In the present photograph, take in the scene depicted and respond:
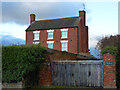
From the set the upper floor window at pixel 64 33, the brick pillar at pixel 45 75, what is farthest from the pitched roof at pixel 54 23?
the brick pillar at pixel 45 75

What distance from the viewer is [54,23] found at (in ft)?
112

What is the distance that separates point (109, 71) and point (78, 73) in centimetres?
244

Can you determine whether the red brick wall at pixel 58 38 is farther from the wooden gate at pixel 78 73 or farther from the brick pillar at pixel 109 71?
the brick pillar at pixel 109 71

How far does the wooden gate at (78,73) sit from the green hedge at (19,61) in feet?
5.82

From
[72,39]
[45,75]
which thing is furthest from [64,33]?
[45,75]

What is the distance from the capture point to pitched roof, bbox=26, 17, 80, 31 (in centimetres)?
3158

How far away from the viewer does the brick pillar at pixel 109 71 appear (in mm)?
11500

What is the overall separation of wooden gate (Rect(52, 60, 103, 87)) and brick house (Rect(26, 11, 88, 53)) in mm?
16751

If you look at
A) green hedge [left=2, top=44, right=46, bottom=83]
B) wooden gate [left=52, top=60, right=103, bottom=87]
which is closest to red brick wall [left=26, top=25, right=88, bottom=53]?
wooden gate [left=52, top=60, right=103, bottom=87]

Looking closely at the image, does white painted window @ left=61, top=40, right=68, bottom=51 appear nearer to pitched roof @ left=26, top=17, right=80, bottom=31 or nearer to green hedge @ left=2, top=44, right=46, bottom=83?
pitched roof @ left=26, top=17, right=80, bottom=31

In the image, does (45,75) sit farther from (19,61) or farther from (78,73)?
(78,73)

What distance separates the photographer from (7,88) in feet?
40.5

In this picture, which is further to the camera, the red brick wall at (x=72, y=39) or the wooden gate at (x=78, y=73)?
the red brick wall at (x=72, y=39)

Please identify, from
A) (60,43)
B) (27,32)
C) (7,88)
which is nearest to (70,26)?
(60,43)
